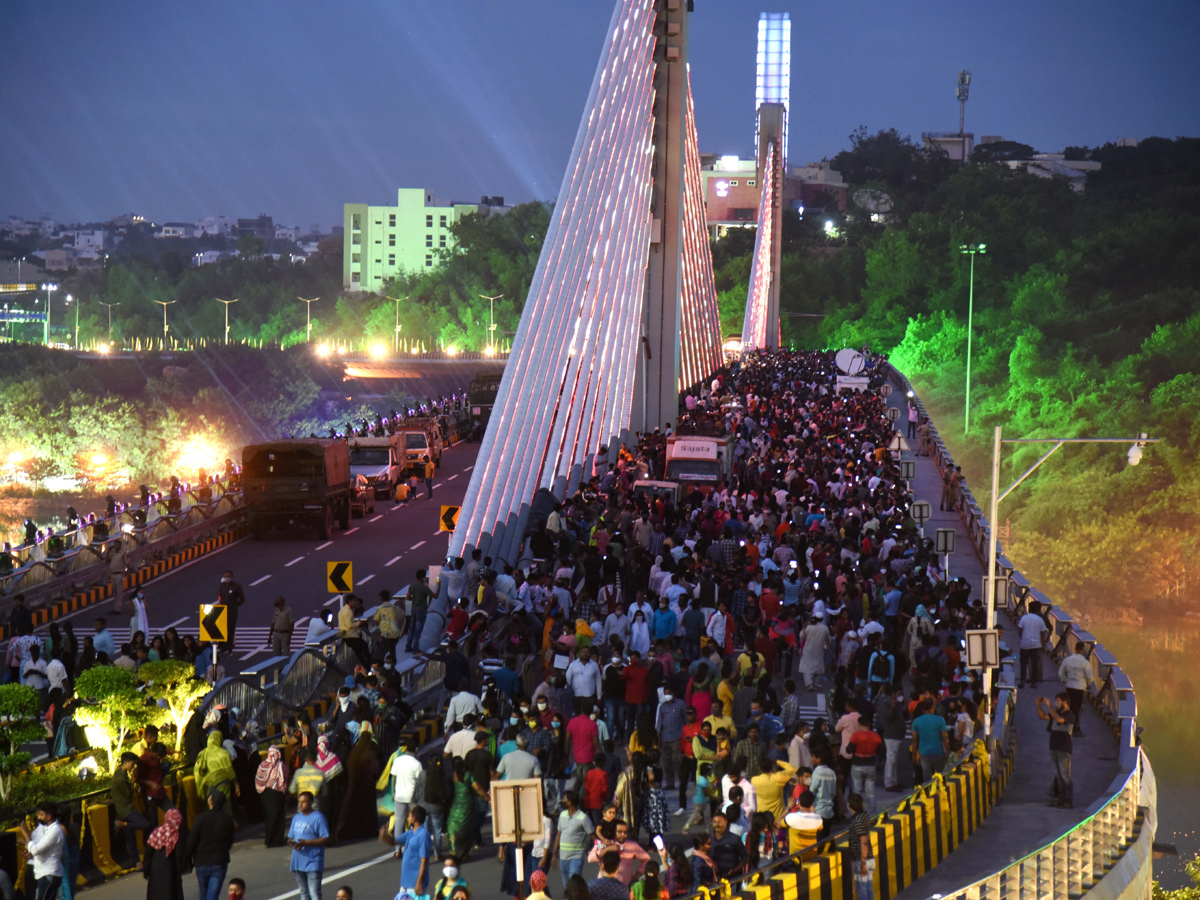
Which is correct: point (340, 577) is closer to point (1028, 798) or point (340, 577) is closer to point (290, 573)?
point (290, 573)

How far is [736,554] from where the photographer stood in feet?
68.0

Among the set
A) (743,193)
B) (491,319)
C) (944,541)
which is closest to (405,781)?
(944,541)

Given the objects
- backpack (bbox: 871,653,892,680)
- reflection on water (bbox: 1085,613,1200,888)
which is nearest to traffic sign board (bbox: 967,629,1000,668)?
backpack (bbox: 871,653,892,680)

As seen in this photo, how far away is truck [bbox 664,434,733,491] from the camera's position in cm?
3045

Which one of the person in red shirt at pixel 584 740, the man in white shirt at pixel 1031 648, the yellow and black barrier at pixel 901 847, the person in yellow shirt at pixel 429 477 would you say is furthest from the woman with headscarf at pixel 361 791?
the person in yellow shirt at pixel 429 477

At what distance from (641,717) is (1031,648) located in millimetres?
6970

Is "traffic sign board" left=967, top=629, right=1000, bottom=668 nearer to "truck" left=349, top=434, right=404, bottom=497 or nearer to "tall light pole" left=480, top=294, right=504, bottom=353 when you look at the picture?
"truck" left=349, top=434, right=404, bottom=497

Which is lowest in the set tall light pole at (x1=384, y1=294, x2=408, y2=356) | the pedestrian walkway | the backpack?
the pedestrian walkway

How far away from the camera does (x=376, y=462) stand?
4003 cm

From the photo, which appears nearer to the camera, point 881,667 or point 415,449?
point 881,667

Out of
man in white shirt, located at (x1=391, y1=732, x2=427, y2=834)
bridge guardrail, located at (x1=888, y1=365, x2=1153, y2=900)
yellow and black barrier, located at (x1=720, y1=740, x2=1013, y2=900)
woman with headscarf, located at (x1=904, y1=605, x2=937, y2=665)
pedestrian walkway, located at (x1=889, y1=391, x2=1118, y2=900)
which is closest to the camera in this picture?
yellow and black barrier, located at (x1=720, y1=740, x2=1013, y2=900)

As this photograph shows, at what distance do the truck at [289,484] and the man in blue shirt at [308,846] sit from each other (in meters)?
A: 22.0

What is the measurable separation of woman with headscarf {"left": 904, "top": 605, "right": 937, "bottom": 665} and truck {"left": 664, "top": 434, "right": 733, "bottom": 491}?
41.8 ft

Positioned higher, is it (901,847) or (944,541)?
(944,541)
